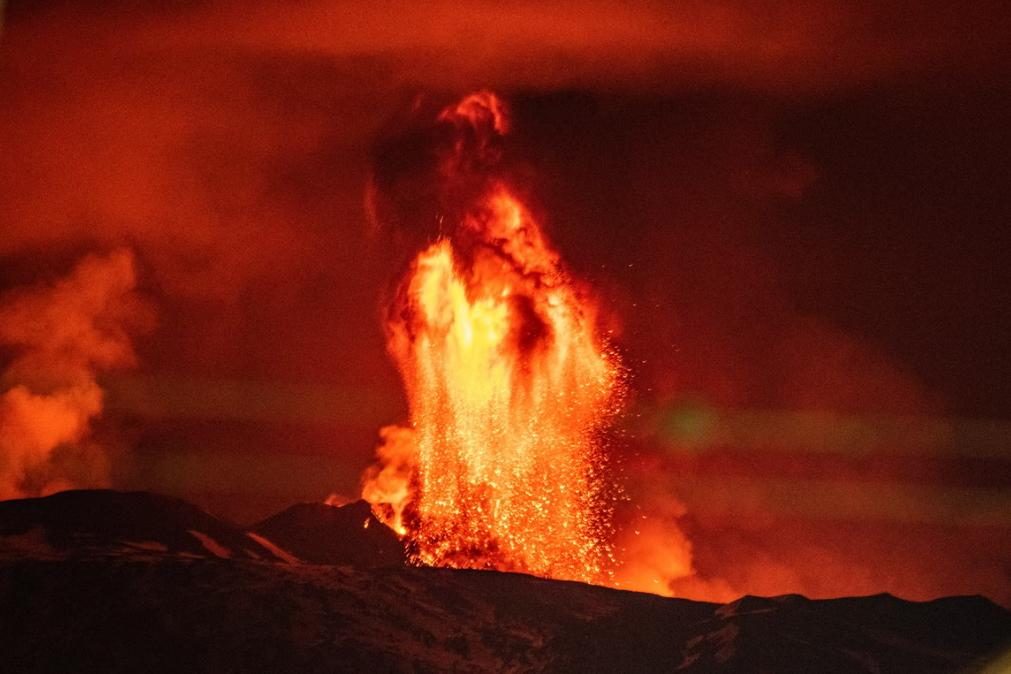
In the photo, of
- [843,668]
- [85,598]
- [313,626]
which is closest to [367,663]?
[313,626]

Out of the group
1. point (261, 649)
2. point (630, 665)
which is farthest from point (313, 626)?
point (630, 665)

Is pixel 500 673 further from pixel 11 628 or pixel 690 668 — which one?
pixel 11 628

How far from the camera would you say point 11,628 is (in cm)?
19338

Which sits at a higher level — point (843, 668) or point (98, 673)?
point (843, 668)

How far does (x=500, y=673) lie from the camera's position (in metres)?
188

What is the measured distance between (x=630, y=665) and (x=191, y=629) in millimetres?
52561

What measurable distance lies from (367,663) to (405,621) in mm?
11755

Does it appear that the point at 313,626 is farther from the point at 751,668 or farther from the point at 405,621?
the point at 751,668

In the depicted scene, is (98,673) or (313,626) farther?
(313,626)

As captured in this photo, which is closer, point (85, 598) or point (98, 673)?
point (98, 673)

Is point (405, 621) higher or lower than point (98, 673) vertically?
higher

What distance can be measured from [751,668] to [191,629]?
6652 centimetres

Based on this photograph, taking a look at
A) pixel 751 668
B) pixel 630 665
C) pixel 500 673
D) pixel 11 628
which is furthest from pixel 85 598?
pixel 751 668

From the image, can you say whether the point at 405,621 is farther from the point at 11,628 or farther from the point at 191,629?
the point at 11,628
